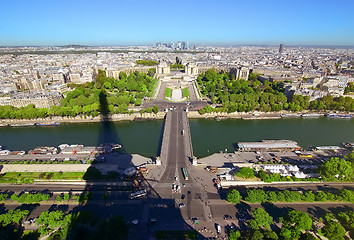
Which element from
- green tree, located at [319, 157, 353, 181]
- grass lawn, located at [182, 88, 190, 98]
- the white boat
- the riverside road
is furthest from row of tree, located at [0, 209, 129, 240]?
the white boat

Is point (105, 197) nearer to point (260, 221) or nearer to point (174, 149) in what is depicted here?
point (174, 149)

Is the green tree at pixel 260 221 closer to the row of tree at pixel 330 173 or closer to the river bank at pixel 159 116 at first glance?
the row of tree at pixel 330 173

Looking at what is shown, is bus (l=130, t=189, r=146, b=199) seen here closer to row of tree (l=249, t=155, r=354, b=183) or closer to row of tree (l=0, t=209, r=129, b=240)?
row of tree (l=0, t=209, r=129, b=240)

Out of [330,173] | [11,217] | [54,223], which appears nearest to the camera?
[54,223]

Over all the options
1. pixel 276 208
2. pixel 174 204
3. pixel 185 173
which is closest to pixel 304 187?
pixel 276 208

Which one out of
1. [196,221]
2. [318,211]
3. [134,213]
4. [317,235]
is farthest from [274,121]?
[134,213]
